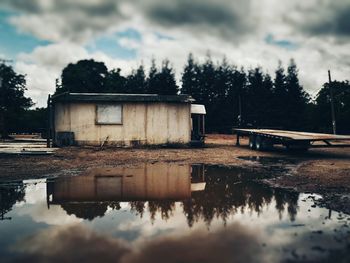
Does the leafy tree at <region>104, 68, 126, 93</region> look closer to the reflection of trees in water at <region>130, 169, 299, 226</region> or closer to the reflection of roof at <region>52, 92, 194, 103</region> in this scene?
the reflection of roof at <region>52, 92, 194, 103</region>

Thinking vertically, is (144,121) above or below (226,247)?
above

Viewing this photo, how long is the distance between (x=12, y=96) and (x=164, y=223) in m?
41.0

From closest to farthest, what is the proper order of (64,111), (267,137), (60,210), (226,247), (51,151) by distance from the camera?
(226,247)
(60,210)
(51,151)
(267,137)
(64,111)

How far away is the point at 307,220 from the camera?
16.3 ft

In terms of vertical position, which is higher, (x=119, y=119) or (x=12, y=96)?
(x=12, y=96)

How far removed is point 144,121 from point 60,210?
1279cm

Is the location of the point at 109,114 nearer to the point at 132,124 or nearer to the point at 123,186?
the point at 132,124

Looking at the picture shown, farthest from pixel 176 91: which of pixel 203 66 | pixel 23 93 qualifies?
pixel 23 93

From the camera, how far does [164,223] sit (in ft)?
16.0

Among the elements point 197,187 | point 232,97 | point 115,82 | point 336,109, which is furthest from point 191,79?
point 197,187

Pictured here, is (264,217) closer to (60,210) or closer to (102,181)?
(60,210)

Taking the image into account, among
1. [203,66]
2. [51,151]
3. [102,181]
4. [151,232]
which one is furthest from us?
[203,66]

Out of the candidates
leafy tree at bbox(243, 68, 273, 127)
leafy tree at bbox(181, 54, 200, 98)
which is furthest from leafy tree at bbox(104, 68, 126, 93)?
leafy tree at bbox(243, 68, 273, 127)

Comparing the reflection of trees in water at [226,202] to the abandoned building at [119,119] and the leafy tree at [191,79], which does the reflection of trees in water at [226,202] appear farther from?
the leafy tree at [191,79]
